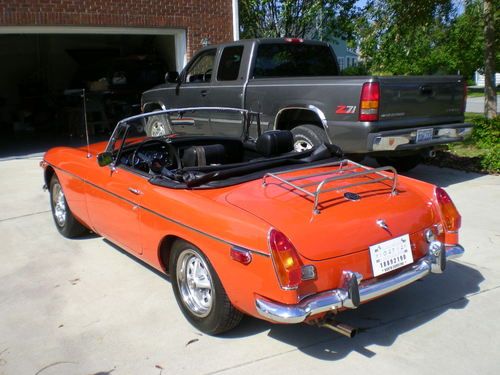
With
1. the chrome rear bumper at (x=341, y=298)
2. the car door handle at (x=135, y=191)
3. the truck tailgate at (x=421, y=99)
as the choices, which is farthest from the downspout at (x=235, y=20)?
the chrome rear bumper at (x=341, y=298)

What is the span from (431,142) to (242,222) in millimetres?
4220

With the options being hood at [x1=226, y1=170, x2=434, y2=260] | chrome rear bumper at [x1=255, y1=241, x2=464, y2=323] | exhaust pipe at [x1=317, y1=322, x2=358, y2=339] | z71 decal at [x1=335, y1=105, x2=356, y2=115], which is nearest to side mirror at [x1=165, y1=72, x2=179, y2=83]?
z71 decal at [x1=335, y1=105, x2=356, y2=115]

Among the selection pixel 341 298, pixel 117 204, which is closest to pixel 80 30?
pixel 117 204

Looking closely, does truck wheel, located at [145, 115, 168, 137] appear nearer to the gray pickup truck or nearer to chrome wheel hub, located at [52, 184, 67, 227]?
the gray pickup truck

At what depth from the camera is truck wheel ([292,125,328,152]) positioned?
21.3ft

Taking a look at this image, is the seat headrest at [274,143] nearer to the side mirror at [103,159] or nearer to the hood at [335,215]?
the hood at [335,215]

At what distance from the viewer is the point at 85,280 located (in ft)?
14.9

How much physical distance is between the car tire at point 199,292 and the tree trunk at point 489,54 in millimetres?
8346

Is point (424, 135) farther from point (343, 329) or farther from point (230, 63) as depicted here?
point (343, 329)

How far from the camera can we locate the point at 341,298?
2.98 meters

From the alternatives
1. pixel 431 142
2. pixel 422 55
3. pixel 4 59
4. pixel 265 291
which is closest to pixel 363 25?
pixel 431 142

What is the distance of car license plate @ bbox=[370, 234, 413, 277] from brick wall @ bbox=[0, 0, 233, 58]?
8912 mm

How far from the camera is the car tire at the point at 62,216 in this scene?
5.44 metres

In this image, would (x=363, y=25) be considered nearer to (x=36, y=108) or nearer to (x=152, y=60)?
(x=152, y=60)
